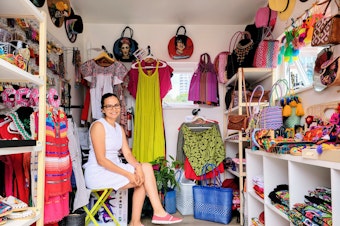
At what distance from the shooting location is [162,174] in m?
3.41

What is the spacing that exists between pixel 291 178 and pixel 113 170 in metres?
1.44

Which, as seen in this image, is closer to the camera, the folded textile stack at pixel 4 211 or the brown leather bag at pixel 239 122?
the folded textile stack at pixel 4 211

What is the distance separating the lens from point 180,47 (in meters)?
3.97

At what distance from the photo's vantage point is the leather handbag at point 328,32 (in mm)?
1836

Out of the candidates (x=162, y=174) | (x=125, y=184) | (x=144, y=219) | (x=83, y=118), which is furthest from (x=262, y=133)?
(x=83, y=118)

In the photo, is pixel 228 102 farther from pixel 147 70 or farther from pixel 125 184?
pixel 125 184

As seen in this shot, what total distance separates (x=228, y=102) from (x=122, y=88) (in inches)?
54.1

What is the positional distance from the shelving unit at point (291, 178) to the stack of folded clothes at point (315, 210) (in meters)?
0.08

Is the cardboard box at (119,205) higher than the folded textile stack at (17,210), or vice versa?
the folded textile stack at (17,210)

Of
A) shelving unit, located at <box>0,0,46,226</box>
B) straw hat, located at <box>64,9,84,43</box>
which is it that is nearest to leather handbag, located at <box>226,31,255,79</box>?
straw hat, located at <box>64,9,84,43</box>

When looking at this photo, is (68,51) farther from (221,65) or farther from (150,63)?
(221,65)

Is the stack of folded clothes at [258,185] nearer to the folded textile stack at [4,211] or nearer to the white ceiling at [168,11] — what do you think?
the folded textile stack at [4,211]

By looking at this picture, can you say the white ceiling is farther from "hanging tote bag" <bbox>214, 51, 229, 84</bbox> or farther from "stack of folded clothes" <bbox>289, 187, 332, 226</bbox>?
"stack of folded clothes" <bbox>289, 187, 332, 226</bbox>

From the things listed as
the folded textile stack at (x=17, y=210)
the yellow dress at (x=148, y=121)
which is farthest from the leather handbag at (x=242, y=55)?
the folded textile stack at (x=17, y=210)
